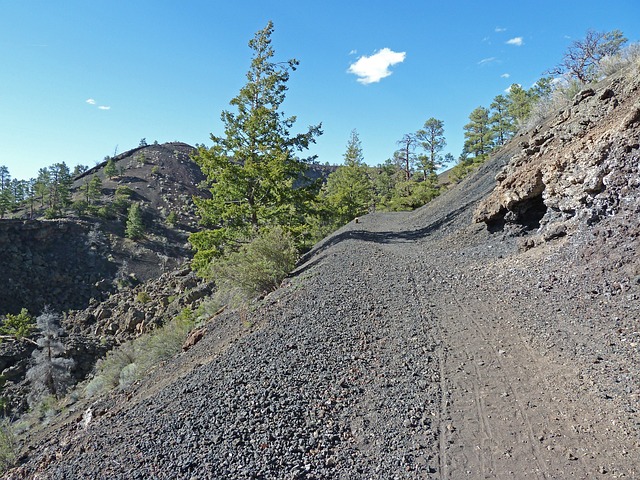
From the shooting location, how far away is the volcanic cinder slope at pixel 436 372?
384 centimetres

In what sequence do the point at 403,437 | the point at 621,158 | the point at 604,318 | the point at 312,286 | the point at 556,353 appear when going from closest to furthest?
the point at 403,437
the point at 556,353
the point at 604,318
the point at 621,158
the point at 312,286

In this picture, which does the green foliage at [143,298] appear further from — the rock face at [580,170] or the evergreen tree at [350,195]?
the rock face at [580,170]

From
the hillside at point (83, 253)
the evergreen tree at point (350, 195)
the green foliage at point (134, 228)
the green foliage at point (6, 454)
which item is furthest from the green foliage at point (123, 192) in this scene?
the green foliage at point (6, 454)

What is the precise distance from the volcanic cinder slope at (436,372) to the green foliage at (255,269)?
1.21 metres

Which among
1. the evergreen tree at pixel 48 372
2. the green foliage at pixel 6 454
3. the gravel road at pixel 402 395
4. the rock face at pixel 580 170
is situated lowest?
the evergreen tree at pixel 48 372

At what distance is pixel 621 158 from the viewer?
8242mm

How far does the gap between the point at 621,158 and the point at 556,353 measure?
5.36m

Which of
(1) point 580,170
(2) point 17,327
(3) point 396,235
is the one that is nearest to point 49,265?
(2) point 17,327

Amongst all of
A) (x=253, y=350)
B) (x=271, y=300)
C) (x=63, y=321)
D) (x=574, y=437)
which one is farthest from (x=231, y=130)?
(x=63, y=321)

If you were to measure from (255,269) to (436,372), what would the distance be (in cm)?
710

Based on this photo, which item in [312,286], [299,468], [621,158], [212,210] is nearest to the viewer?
[299,468]

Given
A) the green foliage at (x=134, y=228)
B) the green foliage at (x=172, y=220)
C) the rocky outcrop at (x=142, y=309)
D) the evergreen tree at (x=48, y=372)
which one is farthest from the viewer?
the green foliage at (x=172, y=220)

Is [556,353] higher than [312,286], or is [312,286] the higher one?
[312,286]

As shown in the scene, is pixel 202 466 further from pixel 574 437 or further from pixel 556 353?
pixel 556 353
